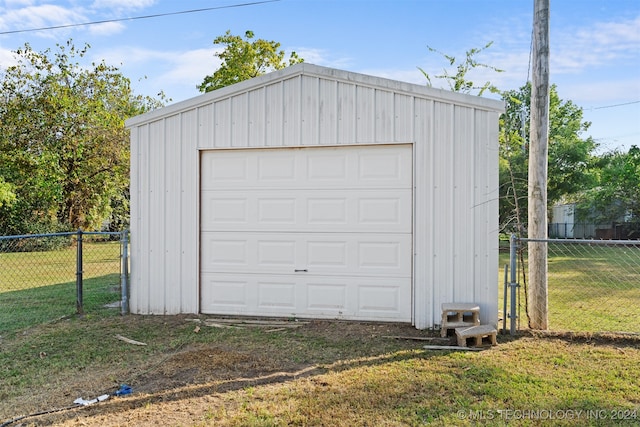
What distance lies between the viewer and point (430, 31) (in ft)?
56.3

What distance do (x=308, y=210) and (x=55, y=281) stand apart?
6819 mm

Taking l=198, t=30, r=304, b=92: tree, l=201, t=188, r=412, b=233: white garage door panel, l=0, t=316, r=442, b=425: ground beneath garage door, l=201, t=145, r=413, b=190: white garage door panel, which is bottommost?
l=0, t=316, r=442, b=425: ground beneath garage door

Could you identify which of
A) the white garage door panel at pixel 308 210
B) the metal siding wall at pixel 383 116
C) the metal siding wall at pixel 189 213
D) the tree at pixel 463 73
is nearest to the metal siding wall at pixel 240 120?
the metal siding wall at pixel 189 213

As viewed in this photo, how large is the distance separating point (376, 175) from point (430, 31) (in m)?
12.9

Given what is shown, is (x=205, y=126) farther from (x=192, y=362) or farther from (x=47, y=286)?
(x=47, y=286)

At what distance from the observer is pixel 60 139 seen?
18.0 m

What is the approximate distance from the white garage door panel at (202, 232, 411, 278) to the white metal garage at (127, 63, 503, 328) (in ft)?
0.05

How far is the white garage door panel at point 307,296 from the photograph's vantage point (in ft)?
20.4

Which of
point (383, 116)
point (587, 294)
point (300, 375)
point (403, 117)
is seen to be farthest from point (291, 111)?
point (587, 294)

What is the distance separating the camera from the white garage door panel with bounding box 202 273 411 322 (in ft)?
20.4

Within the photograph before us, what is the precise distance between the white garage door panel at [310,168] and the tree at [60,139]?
13434 mm

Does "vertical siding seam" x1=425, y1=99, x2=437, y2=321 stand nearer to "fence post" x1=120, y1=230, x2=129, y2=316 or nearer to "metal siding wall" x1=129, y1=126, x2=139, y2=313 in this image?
"metal siding wall" x1=129, y1=126, x2=139, y2=313

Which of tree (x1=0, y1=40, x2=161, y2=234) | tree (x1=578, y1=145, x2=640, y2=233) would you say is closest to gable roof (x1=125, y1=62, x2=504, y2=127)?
tree (x1=0, y1=40, x2=161, y2=234)

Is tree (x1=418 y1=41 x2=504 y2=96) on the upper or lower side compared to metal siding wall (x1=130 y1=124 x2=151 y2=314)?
upper
